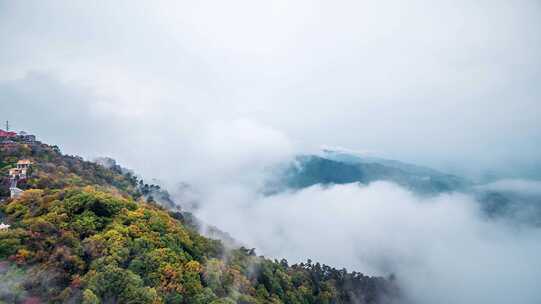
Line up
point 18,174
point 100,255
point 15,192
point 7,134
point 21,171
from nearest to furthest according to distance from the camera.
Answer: point 100,255, point 15,192, point 18,174, point 21,171, point 7,134

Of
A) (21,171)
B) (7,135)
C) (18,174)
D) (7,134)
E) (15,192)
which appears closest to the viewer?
(15,192)

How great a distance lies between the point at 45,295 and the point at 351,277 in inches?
2432

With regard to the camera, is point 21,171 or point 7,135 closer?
point 21,171

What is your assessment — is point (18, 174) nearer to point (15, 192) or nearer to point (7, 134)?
point (15, 192)

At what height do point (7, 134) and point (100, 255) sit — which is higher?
point (7, 134)

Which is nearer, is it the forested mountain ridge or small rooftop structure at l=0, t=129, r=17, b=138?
the forested mountain ridge

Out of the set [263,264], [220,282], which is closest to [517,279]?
[263,264]

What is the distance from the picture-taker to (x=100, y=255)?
25.6 meters

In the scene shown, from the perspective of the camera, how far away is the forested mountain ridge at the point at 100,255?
22.1m

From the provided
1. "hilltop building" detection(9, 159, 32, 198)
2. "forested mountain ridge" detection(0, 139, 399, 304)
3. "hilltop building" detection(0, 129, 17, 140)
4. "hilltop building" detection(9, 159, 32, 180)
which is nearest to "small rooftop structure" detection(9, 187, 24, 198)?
"hilltop building" detection(9, 159, 32, 198)

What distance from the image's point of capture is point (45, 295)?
20.7 metres

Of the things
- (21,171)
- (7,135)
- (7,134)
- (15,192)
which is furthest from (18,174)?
(7,134)

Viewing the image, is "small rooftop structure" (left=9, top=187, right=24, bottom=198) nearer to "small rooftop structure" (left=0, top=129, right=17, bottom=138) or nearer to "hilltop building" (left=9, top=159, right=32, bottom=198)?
"hilltop building" (left=9, top=159, right=32, bottom=198)

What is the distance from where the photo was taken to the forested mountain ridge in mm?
22078
